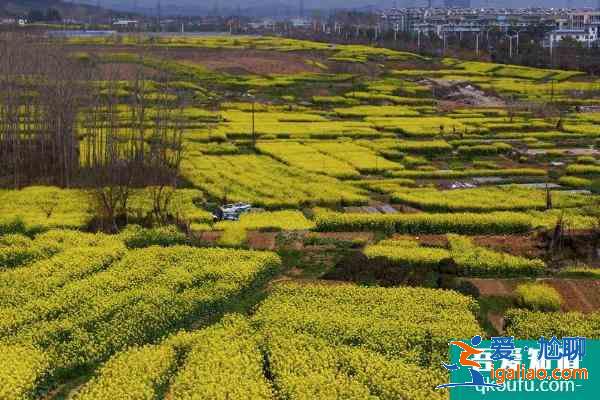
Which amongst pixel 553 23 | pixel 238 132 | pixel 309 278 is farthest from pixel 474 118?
pixel 553 23

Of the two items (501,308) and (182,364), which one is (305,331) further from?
(501,308)

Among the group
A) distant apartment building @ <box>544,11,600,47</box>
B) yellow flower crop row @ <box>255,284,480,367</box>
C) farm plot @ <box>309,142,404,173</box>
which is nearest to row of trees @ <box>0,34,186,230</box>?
farm plot @ <box>309,142,404,173</box>

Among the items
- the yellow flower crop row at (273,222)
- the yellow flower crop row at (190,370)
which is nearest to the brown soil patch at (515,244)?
the yellow flower crop row at (273,222)

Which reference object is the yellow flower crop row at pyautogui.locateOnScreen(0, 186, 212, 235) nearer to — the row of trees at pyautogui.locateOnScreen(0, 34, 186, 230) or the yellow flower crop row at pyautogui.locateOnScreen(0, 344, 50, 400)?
the row of trees at pyautogui.locateOnScreen(0, 34, 186, 230)

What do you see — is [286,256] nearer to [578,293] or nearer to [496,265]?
[496,265]

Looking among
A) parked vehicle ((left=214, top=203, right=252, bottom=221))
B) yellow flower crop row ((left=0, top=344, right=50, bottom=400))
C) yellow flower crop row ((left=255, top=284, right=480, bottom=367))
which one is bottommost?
yellow flower crop row ((left=0, top=344, right=50, bottom=400))

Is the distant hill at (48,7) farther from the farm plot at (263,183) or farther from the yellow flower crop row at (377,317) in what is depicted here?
the yellow flower crop row at (377,317)
